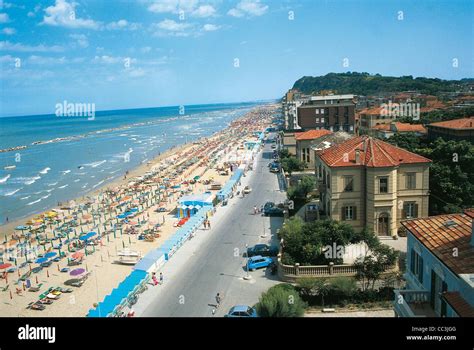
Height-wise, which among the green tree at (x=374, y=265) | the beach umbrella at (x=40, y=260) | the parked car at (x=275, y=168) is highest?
the parked car at (x=275, y=168)

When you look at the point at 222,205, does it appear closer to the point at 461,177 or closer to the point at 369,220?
the point at 369,220

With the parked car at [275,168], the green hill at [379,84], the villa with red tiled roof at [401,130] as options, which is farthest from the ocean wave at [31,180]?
the green hill at [379,84]

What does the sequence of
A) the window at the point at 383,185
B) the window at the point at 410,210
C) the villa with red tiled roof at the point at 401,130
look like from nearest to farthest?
the window at the point at 383,185, the window at the point at 410,210, the villa with red tiled roof at the point at 401,130

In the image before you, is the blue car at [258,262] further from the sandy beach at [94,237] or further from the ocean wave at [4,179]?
the ocean wave at [4,179]

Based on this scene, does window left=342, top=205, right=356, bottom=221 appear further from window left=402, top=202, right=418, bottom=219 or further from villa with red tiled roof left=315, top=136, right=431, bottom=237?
window left=402, top=202, right=418, bottom=219

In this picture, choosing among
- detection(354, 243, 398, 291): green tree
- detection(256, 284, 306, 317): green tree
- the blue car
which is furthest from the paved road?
detection(354, 243, 398, 291): green tree

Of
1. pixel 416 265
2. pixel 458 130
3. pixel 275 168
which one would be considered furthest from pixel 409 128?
pixel 416 265
